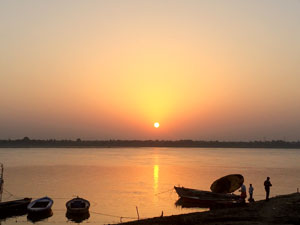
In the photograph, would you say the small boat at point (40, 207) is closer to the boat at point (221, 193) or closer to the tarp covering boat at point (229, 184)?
the boat at point (221, 193)

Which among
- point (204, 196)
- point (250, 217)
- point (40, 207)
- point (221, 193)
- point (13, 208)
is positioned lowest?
point (13, 208)

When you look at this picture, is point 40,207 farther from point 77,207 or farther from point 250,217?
point 250,217

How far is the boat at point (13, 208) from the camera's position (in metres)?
37.4

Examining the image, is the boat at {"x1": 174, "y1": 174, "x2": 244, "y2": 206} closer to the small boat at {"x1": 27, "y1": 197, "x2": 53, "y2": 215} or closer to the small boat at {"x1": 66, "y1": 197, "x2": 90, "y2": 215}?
the small boat at {"x1": 66, "y1": 197, "x2": 90, "y2": 215}

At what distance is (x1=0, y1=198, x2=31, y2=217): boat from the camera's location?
1471 inches

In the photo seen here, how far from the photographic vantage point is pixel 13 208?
38219 mm

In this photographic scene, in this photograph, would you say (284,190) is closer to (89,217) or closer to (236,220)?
(89,217)

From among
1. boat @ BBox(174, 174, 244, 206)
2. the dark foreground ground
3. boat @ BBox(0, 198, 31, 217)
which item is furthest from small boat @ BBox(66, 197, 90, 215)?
the dark foreground ground

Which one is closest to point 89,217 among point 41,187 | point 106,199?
point 106,199

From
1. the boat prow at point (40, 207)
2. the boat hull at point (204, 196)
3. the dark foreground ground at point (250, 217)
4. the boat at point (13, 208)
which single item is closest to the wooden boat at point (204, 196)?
the boat hull at point (204, 196)

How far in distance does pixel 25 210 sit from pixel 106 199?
1264cm

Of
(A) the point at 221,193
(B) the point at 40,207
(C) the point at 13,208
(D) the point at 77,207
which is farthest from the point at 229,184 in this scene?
(C) the point at 13,208

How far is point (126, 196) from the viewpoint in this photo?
52094 millimetres

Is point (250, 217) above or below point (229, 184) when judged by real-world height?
below
